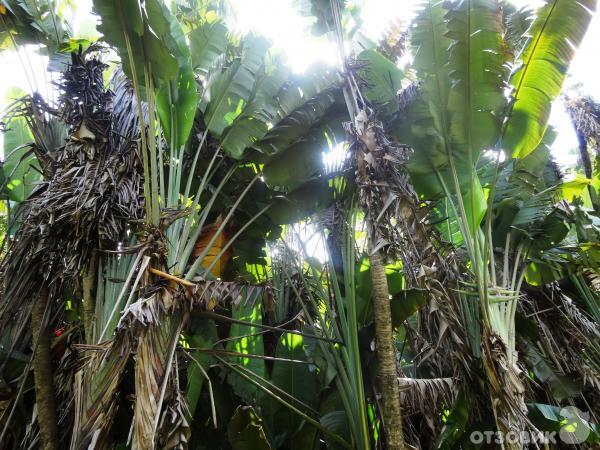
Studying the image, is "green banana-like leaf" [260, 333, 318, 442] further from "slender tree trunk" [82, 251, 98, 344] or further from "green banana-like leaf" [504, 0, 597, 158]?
"green banana-like leaf" [504, 0, 597, 158]

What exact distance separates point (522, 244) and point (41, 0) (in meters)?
5.30

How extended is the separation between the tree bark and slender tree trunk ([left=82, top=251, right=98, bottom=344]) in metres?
2.04

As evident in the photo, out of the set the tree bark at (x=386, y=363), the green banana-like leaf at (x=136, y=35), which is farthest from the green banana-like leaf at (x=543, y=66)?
the green banana-like leaf at (x=136, y=35)

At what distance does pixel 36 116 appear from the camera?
3791mm

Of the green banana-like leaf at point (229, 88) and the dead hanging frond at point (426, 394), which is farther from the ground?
the green banana-like leaf at point (229, 88)

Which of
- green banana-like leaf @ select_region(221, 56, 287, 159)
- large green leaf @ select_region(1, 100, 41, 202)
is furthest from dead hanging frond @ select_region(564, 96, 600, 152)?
large green leaf @ select_region(1, 100, 41, 202)

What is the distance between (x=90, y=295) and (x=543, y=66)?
3.74 m

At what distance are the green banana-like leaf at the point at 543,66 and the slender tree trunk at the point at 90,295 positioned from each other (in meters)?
3.37

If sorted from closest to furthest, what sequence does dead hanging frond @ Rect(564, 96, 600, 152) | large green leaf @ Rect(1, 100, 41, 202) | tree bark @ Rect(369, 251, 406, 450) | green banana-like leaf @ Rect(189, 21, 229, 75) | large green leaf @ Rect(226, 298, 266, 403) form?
tree bark @ Rect(369, 251, 406, 450), large green leaf @ Rect(226, 298, 266, 403), green banana-like leaf @ Rect(189, 21, 229, 75), large green leaf @ Rect(1, 100, 41, 202), dead hanging frond @ Rect(564, 96, 600, 152)

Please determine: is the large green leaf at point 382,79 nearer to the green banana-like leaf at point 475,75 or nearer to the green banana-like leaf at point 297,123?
the green banana-like leaf at point 297,123

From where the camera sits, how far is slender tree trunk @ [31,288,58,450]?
9.77 feet

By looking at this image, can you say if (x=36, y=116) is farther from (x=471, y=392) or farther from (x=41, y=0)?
(x=471, y=392)

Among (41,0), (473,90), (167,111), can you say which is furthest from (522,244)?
(41,0)

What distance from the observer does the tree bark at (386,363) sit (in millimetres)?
2631
